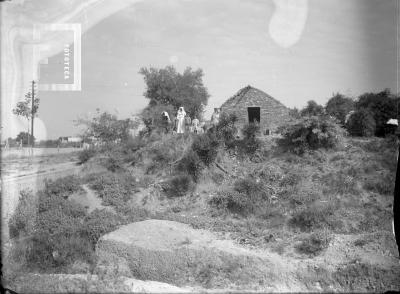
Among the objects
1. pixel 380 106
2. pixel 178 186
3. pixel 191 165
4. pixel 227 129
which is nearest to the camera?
pixel 380 106

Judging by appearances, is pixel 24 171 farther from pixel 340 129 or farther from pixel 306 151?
pixel 340 129

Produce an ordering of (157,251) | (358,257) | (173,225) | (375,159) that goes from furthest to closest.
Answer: (375,159) < (173,225) < (157,251) < (358,257)

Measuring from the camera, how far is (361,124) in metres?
7.88

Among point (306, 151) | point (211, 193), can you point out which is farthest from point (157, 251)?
point (306, 151)

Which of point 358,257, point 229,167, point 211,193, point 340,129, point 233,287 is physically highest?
point 340,129

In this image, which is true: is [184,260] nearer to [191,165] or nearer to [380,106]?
[191,165]

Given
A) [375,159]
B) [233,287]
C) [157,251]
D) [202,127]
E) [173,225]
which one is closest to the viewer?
[233,287]

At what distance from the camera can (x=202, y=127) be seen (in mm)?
8445

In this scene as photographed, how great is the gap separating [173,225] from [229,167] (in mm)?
2651

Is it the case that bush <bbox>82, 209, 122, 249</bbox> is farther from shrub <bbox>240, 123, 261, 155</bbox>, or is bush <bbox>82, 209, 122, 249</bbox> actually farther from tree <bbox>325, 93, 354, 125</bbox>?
tree <bbox>325, 93, 354, 125</bbox>

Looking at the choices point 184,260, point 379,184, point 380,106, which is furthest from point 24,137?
point 379,184

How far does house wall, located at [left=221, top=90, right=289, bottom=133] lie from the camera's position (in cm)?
952

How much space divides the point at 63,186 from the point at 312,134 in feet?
19.4

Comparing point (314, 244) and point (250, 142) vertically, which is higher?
point (250, 142)
